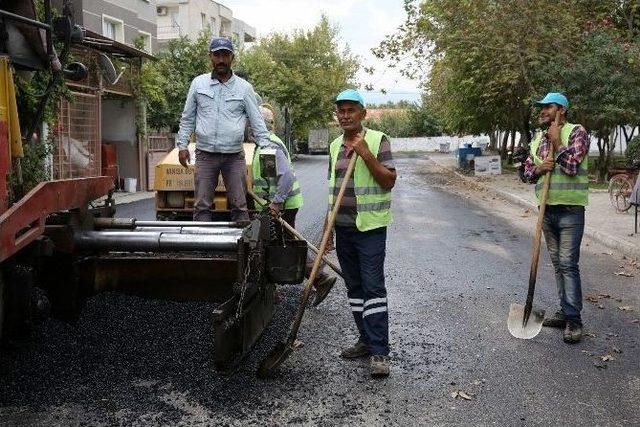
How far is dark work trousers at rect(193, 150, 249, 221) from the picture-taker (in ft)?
19.2

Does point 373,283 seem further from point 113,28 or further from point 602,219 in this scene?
point 113,28

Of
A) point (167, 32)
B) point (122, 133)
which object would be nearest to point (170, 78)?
point (122, 133)

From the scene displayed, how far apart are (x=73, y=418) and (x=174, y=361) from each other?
94 cm

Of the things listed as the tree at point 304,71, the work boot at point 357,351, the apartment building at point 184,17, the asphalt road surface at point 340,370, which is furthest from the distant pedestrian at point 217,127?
the apartment building at point 184,17

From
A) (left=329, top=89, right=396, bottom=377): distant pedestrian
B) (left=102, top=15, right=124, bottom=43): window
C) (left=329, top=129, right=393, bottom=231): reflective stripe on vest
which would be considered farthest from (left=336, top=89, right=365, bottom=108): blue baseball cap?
(left=102, top=15, right=124, bottom=43): window

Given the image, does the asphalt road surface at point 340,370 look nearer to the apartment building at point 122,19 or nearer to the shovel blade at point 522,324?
the shovel blade at point 522,324

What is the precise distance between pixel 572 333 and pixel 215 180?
3.11 m

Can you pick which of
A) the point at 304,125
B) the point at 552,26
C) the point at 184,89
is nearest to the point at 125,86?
the point at 184,89

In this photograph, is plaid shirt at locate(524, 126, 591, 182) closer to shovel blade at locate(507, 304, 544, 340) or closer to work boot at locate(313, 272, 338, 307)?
shovel blade at locate(507, 304, 544, 340)

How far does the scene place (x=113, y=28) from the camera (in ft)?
80.1

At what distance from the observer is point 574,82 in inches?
724

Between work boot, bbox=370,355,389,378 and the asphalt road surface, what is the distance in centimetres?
6

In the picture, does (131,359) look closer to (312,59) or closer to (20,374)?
(20,374)

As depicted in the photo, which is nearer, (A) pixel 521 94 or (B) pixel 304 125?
(A) pixel 521 94
